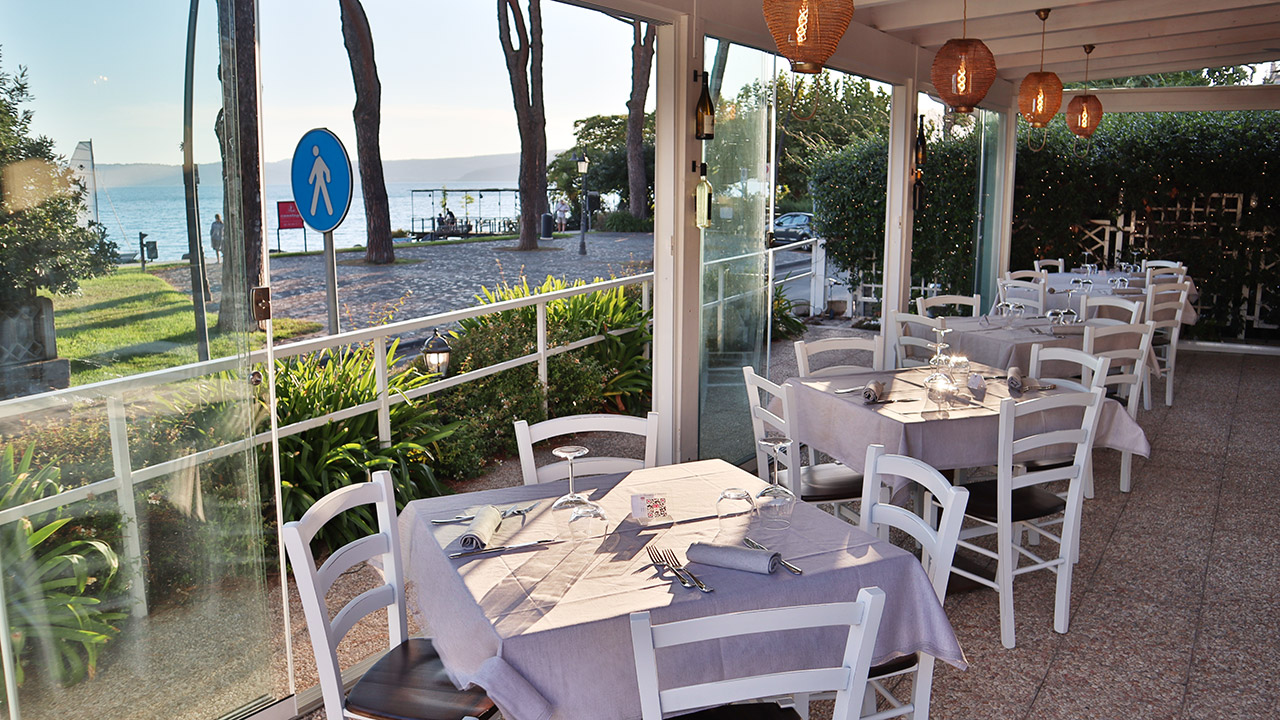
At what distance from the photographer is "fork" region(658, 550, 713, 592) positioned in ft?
6.98

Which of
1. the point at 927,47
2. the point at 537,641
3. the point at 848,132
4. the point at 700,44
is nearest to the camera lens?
the point at 537,641

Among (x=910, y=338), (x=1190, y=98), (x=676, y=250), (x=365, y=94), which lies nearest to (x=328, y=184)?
(x=676, y=250)

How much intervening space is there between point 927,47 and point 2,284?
267 inches

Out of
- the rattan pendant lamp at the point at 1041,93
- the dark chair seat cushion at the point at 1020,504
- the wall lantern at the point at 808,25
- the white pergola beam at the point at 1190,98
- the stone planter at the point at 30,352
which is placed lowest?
the dark chair seat cushion at the point at 1020,504

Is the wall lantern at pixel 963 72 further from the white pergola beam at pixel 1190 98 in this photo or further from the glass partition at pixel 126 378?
the white pergola beam at pixel 1190 98

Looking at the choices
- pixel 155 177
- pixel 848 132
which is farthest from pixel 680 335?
pixel 848 132

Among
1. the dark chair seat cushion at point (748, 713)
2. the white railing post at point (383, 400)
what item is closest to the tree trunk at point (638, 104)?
the white railing post at point (383, 400)

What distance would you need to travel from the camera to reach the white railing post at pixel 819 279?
11227 millimetres

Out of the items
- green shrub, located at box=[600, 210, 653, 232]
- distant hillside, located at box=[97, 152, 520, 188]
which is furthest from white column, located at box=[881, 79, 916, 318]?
distant hillside, located at box=[97, 152, 520, 188]

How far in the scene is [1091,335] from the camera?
527cm

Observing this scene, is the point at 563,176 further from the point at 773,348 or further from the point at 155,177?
the point at 155,177

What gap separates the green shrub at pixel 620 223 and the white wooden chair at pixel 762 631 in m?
26.4

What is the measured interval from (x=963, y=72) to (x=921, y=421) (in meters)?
2.06

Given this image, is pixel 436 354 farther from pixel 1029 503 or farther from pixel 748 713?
pixel 748 713
